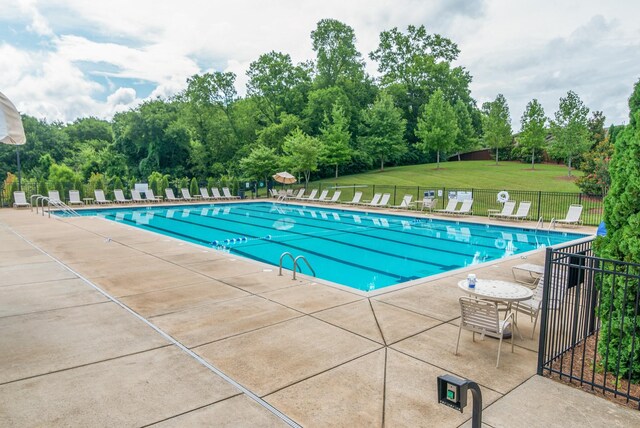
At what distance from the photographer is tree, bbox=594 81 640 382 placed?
3625mm

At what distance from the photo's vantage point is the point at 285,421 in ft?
10.4

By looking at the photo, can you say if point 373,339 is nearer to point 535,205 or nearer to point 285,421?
point 285,421

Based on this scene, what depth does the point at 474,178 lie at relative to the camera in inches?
1262

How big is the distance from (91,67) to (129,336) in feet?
156

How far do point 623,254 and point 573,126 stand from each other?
31805 millimetres

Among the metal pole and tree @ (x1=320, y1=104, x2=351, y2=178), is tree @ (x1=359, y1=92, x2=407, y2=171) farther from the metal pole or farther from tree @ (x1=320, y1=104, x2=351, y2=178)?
the metal pole

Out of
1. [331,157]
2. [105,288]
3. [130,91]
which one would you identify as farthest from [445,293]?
[130,91]

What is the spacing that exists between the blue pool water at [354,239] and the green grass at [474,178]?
40.1 ft

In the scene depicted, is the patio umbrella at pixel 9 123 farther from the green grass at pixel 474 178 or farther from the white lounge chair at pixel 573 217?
the green grass at pixel 474 178

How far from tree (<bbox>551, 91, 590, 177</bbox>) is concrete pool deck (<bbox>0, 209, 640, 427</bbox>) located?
29.1m

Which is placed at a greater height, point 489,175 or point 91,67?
point 91,67

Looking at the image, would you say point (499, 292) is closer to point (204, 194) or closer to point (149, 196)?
point (149, 196)

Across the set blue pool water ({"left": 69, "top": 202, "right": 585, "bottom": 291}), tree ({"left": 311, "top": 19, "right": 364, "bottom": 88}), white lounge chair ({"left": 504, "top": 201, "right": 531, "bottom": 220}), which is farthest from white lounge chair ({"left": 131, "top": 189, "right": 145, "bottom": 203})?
tree ({"left": 311, "top": 19, "right": 364, "bottom": 88})

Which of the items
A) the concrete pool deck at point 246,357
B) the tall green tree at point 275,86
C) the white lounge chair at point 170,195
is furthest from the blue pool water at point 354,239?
the tall green tree at point 275,86
